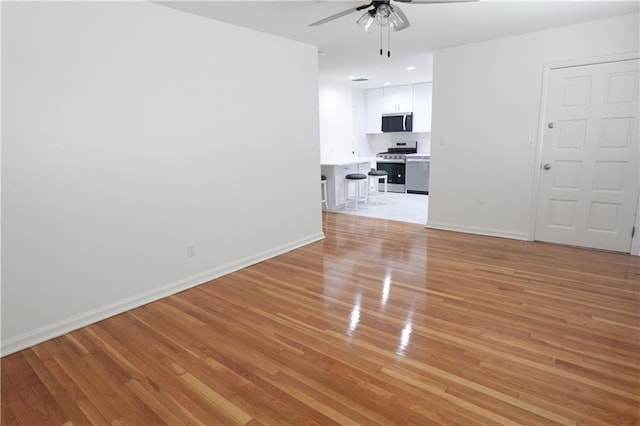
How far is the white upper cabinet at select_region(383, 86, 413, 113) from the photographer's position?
8.05m

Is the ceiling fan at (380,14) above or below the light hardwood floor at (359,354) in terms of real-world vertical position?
above

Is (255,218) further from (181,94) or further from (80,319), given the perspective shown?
(80,319)

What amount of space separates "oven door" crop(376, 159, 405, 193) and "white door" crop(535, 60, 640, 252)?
157 inches

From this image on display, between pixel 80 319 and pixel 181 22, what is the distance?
2.52m

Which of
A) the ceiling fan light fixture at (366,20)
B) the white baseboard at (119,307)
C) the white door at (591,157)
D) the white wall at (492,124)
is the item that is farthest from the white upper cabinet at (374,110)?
the ceiling fan light fixture at (366,20)

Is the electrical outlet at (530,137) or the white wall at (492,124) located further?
the electrical outlet at (530,137)

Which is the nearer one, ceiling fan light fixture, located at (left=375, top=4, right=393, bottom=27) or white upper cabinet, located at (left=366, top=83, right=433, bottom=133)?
ceiling fan light fixture, located at (left=375, top=4, right=393, bottom=27)

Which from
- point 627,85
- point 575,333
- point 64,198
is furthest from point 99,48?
point 627,85

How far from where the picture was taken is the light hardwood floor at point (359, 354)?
5.93 feet

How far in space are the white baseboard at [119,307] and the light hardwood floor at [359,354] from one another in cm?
7

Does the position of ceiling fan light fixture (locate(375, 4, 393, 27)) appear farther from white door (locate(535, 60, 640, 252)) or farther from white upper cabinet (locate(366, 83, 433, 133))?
white upper cabinet (locate(366, 83, 433, 133))

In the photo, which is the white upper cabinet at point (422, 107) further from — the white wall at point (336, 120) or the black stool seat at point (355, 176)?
the black stool seat at point (355, 176)

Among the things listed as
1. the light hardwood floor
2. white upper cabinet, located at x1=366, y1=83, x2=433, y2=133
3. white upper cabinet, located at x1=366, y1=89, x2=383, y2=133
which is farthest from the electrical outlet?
white upper cabinet, located at x1=366, y1=89, x2=383, y2=133

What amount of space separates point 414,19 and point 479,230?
2.86 m
